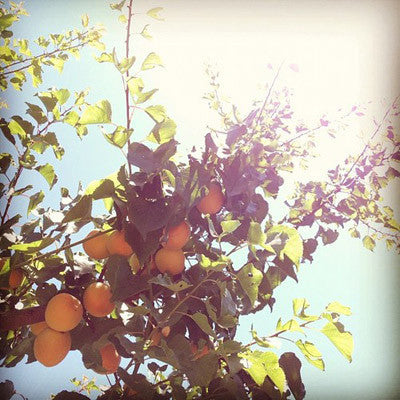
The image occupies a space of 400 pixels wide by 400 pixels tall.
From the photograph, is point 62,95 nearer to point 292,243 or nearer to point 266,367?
point 292,243

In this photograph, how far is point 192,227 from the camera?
52.1 inches

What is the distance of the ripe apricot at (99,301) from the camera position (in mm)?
1174

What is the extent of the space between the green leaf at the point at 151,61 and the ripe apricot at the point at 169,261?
21.5 inches

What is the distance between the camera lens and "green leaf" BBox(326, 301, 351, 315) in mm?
1213

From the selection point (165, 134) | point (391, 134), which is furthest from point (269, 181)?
point (391, 134)

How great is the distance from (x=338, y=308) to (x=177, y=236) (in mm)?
516

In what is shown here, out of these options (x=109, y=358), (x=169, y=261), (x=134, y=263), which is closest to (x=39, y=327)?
(x=109, y=358)

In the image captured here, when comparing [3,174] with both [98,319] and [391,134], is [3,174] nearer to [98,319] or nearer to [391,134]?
[98,319]

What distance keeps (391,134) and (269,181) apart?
0.96 metres

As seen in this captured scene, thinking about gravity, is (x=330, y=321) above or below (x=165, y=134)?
below

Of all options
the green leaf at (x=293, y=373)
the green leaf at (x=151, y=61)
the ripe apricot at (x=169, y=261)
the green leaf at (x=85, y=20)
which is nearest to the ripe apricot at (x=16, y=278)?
the ripe apricot at (x=169, y=261)

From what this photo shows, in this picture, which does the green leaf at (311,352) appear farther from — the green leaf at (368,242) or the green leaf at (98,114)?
the green leaf at (368,242)

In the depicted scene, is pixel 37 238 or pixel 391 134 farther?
pixel 391 134

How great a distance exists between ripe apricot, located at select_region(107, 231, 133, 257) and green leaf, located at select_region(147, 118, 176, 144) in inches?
11.6
